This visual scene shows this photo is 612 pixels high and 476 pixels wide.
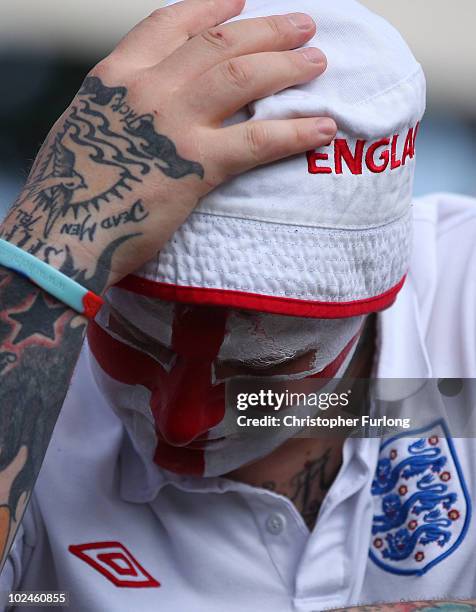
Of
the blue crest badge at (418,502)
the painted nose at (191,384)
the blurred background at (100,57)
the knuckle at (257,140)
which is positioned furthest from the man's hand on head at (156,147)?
the blurred background at (100,57)

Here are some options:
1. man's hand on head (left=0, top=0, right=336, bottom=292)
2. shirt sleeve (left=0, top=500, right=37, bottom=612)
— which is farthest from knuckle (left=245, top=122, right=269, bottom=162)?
shirt sleeve (left=0, top=500, right=37, bottom=612)

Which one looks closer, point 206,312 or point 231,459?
point 206,312

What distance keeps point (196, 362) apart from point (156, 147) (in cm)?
32

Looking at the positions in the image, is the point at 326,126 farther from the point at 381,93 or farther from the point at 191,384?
the point at 191,384

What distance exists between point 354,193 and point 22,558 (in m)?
0.85

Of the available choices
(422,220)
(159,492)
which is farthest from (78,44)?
(159,492)

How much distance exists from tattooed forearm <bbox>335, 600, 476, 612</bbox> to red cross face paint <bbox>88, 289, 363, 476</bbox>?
33 centimetres

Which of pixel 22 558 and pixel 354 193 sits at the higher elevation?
pixel 354 193

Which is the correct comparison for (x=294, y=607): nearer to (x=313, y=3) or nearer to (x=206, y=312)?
(x=206, y=312)

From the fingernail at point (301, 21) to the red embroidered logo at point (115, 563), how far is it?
2.91ft

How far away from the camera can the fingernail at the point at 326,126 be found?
1285 millimetres

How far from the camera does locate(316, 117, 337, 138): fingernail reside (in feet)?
4.22

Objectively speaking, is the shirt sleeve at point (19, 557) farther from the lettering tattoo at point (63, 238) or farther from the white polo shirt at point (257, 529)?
the lettering tattoo at point (63, 238)

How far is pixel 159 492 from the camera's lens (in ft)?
5.56
